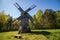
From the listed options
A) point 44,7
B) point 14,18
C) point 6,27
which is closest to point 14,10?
point 14,18

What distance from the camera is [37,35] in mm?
4570

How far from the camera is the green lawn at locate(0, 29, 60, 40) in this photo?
4.41 m

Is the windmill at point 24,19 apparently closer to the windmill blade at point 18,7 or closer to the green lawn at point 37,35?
the windmill blade at point 18,7

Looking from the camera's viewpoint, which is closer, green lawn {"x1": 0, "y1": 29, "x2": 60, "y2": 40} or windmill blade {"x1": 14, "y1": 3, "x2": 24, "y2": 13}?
green lawn {"x1": 0, "y1": 29, "x2": 60, "y2": 40}

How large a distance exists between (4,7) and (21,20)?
0.66 m

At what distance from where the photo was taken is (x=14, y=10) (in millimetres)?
4613

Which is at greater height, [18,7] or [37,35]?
[18,7]

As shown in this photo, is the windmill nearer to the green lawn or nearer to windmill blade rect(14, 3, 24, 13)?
windmill blade rect(14, 3, 24, 13)

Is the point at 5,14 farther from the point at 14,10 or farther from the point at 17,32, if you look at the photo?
the point at 17,32

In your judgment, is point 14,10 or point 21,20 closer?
point 14,10

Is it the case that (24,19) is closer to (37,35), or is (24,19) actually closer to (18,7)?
(18,7)

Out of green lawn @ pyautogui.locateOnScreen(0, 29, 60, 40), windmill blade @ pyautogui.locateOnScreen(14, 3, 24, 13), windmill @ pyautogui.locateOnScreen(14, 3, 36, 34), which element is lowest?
green lawn @ pyautogui.locateOnScreen(0, 29, 60, 40)

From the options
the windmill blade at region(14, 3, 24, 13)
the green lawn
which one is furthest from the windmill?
the green lawn

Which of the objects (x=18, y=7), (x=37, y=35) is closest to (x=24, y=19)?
(x=18, y=7)
